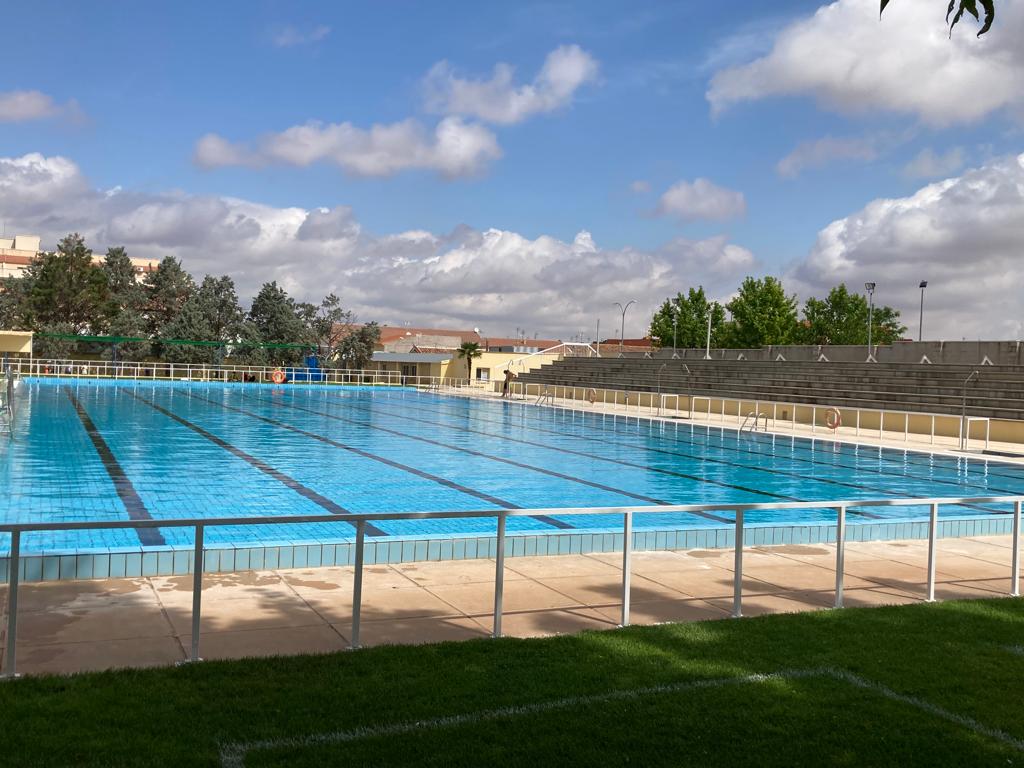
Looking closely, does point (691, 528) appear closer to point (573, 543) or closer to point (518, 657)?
point (573, 543)

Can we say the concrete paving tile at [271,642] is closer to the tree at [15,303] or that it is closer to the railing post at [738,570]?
the railing post at [738,570]

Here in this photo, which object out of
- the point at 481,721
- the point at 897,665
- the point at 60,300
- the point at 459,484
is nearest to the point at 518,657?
the point at 481,721

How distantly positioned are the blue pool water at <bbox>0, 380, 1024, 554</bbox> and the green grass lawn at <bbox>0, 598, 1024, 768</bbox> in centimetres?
313

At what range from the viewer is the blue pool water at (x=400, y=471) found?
10219 mm

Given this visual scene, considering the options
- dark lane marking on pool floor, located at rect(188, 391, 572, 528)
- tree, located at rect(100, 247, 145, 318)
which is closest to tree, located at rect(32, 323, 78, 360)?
tree, located at rect(100, 247, 145, 318)

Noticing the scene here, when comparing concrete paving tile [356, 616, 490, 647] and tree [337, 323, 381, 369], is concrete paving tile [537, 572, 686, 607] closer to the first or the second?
concrete paving tile [356, 616, 490, 647]

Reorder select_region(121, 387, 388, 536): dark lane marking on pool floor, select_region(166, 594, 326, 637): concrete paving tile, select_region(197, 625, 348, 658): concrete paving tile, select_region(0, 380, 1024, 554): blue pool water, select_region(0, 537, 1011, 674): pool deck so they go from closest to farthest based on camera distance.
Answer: select_region(197, 625, 348, 658): concrete paving tile, select_region(0, 537, 1011, 674): pool deck, select_region(166, 594, 326, 637): concrete paving tile, select_region(0, 380, 1024, 554): blue pool water, select_region(121, 387, 388, 536): dark lane marking on pool floor

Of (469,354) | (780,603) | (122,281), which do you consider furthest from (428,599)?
(122,281)

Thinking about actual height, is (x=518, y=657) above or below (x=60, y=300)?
below

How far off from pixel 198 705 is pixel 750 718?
91.9 inches

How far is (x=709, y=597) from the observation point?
6312 millimetres

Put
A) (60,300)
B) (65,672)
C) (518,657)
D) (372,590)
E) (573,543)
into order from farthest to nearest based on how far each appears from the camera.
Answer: (60,300) → (573,543) → (372,590) → (518,657) → (65,672)

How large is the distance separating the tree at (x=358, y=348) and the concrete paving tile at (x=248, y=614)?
175 ft

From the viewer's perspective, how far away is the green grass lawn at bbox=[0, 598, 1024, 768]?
3412 millimetres
